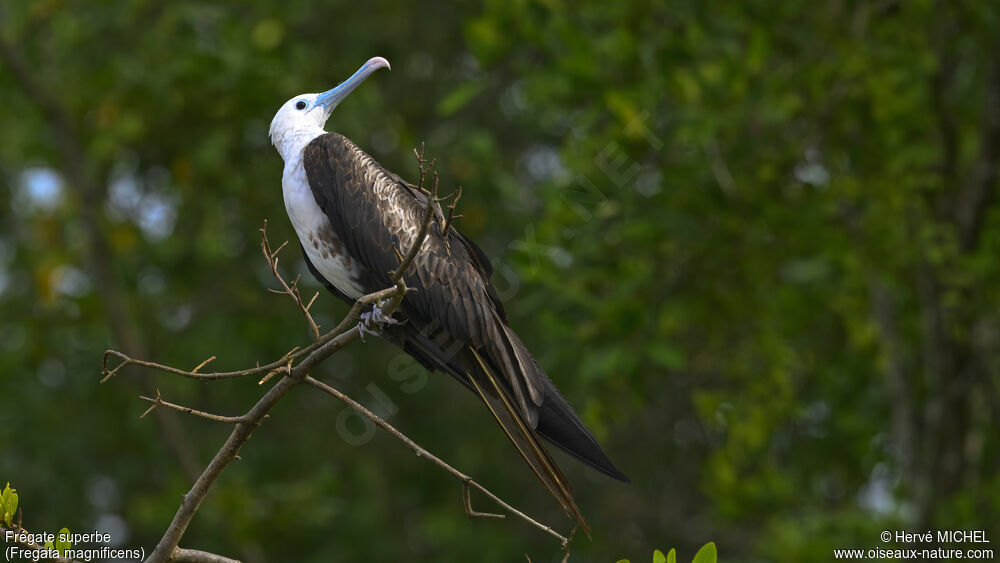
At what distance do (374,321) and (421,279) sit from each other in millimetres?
217

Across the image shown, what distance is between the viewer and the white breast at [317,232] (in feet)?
11.8

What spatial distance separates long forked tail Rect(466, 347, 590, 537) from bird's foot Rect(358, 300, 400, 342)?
29 cm

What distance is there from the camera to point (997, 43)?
585 cm

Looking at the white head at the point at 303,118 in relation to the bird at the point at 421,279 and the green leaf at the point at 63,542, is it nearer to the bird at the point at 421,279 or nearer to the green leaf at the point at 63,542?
the bird at the point at 421,279

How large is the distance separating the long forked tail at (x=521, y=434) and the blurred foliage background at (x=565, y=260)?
1.72 metres

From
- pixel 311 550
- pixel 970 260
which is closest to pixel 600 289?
pixel 970 260

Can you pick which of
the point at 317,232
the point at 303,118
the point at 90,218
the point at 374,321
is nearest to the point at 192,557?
the point at 374,321

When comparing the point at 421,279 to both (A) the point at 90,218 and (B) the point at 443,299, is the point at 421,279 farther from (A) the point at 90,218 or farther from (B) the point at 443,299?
(A) the point at 90,218

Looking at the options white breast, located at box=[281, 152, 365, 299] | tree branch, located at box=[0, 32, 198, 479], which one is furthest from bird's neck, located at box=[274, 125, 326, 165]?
tree branch, located at box=[0, 32, 198, 479]

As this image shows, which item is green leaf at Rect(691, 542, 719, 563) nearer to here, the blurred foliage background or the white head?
the white head

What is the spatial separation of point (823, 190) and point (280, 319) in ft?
13.1

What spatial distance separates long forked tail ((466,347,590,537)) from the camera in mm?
2930

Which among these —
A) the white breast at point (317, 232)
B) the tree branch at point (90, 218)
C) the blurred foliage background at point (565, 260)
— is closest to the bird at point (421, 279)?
the white breast at point (317, 232)

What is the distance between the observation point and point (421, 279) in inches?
136
